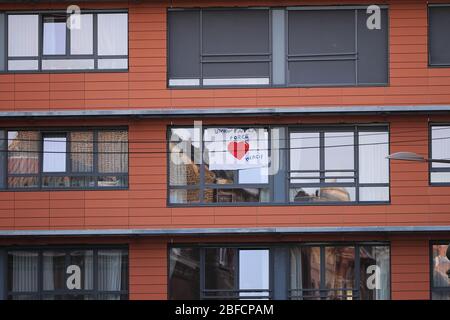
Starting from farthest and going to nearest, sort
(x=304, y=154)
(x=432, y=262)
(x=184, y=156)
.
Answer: (x=184, y=156)
(x=304, y=154)
(x=432, y=262)

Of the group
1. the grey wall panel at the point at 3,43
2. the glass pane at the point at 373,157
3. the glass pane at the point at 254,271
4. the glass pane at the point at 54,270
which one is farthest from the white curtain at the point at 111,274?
the glass pane at the point at 373,157

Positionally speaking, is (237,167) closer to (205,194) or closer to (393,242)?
(205,194)

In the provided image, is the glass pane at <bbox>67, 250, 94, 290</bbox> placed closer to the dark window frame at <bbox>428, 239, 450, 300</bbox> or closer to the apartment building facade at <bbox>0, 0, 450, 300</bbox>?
the apartment building facade at <bbox>0, 0, 450, 300</bbox>

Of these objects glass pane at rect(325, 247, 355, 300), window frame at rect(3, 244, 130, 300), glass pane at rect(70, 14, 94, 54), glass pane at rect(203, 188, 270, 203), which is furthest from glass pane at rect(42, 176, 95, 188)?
glass pane at rect(325, 247, 355, 300)

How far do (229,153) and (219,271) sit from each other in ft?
10.2

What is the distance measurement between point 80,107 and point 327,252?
753cm

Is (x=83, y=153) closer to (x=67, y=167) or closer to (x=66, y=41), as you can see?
(x=67, y=167)

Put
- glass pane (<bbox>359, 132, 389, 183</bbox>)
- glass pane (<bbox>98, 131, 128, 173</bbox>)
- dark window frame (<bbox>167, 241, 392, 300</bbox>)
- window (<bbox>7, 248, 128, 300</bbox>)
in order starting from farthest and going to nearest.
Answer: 1. glass pane (<bbox>98, 131, 128, 173</bbox>)
2. window (<bbox>7, 248, 128, 300</bbox>)
3. glass pane (<bbox>359, 132, 389, 183</bbox>)
4. dark window frame (<bbox>167, 241, 392, 300</bbox>)

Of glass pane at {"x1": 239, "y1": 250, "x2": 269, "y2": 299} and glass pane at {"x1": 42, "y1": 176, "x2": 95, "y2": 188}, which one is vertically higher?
glass pane at {"x1": 42, "y1": 176, "x2": 95, "y2": 188}

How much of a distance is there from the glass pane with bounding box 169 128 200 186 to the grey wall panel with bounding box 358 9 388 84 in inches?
187

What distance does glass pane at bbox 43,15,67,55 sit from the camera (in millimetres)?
23266

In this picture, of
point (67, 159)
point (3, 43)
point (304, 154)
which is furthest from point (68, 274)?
point (304, 154)

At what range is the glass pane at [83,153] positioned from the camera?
907 inches

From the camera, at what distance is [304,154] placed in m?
22.9
